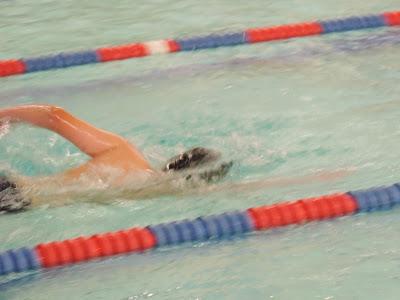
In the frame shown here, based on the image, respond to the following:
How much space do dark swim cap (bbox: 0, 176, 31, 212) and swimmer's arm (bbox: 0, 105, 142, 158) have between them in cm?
20

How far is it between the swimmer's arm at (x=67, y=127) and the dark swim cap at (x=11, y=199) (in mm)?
196

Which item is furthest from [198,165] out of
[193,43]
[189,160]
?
[193,43]

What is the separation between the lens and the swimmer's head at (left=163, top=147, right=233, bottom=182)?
271 centimetres

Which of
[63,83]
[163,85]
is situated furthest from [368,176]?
[63,83]

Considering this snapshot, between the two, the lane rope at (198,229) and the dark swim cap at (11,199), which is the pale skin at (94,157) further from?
the lane rope at (198,229)

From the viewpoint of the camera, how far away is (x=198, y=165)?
2723 mm

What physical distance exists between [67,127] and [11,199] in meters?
0.26

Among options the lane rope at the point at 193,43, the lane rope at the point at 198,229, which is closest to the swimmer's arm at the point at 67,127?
the lane rope at the point at 198,229

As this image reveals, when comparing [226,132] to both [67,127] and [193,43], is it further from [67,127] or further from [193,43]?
[193,43]

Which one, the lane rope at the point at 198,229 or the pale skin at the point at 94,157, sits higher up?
the pale skin at the point at 94,157

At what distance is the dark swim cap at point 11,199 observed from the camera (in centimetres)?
260

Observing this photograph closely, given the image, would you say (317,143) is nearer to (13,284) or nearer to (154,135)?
(154,135)

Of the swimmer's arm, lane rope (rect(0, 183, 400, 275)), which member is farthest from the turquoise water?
the swimmer's arm

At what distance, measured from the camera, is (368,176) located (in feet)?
8.96
